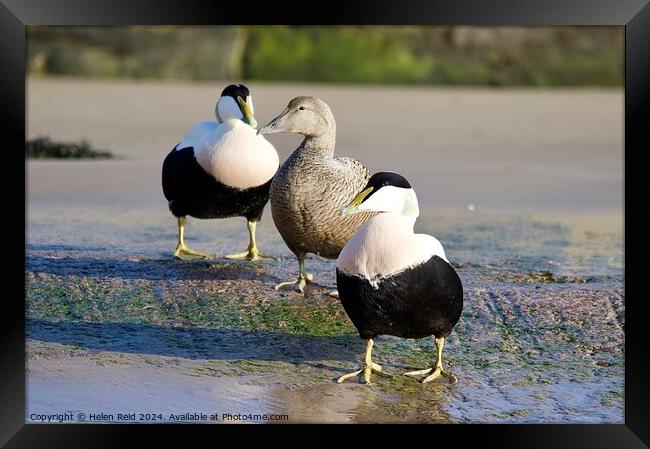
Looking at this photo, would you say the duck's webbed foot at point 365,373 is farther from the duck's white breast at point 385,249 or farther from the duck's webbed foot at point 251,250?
the duck's webbed foot at point 251,250

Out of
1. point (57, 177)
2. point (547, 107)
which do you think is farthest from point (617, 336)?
point (547, 107)

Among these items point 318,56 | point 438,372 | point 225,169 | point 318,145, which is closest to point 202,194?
point 225,169

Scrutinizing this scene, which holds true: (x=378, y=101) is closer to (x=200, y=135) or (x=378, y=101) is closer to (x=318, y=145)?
(x=200, y=135)

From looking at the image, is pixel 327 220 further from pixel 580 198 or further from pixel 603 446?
pixel 580 198

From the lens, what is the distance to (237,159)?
586 centimetres

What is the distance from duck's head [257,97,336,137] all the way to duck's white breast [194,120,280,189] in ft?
1.91

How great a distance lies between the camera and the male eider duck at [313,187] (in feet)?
17.2

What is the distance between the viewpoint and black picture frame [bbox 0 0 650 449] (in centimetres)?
386

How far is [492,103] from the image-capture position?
417 inches

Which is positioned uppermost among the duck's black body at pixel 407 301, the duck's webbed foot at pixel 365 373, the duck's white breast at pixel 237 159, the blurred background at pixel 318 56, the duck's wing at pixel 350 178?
the blurred background at pixel 318 56

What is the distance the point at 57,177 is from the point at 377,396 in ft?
14.9

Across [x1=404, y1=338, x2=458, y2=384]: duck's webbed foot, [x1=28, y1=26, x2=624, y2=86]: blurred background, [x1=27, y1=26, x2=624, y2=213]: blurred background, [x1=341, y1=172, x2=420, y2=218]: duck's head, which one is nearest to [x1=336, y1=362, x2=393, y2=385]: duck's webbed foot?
[x1=404, y1=338, x2=458, y2=384]: duck's webbed foot
